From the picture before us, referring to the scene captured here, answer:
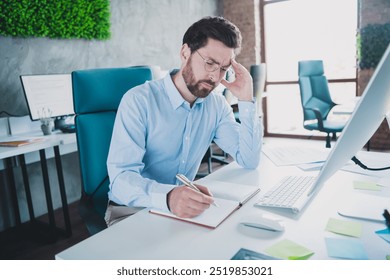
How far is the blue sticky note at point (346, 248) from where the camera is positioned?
0.68 meters

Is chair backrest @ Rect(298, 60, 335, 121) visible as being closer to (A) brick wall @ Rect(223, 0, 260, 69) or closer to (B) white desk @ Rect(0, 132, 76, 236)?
(A) brick wall @ Rect(223, 0, 260, 69)

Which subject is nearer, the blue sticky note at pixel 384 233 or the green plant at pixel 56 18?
the blue sticky note at pixel 384 233

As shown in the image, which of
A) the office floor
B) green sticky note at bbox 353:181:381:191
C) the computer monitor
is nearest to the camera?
the computer monitor

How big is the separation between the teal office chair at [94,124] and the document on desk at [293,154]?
28.7 inches

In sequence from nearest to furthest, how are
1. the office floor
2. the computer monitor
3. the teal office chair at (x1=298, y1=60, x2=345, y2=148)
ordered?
the computer monitor < the office floor < the teal office chair at (x1=298, y1=60, x2=345, y2=148)

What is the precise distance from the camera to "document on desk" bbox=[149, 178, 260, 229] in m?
0.84

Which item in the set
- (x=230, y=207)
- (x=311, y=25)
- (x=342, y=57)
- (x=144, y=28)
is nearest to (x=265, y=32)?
(x=311, y=25)

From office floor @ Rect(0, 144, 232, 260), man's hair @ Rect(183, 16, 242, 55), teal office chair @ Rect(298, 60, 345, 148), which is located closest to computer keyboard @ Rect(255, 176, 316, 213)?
man's hair @ Rect(183, 16, 242, 55)

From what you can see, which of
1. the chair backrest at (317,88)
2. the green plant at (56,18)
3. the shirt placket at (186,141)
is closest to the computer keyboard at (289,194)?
the shirt placket at (186,141)

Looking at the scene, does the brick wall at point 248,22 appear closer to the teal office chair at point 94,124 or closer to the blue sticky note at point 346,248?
the teal office chair at point 94,124

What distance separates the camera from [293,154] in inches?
58.6

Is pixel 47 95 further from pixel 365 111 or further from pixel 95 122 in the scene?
pixel 365 111

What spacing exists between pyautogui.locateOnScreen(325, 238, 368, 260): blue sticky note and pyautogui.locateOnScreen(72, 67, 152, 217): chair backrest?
0.85 meters
